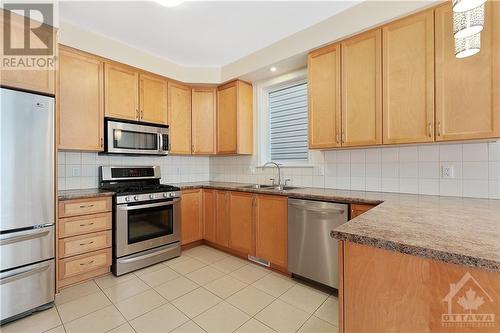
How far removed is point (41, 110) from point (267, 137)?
2598 millimetres

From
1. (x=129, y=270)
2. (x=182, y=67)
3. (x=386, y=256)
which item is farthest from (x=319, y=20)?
(x=129, y=270)

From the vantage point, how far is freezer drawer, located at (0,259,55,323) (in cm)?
171

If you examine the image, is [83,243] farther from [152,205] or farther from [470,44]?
[470,44]

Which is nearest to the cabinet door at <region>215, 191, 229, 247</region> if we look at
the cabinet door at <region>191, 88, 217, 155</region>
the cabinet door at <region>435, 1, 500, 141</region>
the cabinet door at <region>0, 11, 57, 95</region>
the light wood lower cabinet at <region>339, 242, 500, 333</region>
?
the cabinet door at <region>191, 88, 217, 155</region>

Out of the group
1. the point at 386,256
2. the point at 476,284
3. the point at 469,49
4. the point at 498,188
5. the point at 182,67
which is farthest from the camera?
the point at 182,67

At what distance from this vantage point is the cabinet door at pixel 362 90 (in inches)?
81.3

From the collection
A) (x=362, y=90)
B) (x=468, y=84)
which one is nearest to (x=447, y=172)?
(x=468, y=84)

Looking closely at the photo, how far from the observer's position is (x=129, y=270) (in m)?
2.53

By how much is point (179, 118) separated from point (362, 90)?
2.48 metres

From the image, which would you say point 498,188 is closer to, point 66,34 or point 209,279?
point 209,279

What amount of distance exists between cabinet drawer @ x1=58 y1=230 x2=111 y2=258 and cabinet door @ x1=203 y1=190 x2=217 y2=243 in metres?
1.26

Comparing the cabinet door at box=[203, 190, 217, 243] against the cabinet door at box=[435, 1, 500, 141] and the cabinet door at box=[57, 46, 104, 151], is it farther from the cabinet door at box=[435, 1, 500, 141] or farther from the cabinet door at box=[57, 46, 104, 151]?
the cabinet door at box=[435, 1, 500, 141]

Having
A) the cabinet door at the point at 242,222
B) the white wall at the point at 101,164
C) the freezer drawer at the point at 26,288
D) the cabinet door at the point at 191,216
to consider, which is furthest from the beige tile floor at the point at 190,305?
the white wall at the point at 101,164

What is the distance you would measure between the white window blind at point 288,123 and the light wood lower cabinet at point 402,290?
2.22m
